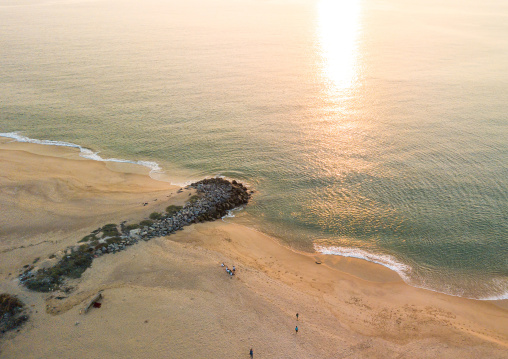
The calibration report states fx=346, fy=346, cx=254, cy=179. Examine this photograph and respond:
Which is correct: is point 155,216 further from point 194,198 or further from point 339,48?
point 339,48

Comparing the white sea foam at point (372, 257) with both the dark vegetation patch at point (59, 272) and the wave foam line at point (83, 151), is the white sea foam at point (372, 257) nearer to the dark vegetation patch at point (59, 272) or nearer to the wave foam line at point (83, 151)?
the dark vegetation patch at point (59, 272)

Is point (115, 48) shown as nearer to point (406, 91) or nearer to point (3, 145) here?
point (3, 145)

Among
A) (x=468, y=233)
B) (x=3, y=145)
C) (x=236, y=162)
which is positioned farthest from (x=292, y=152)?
(x=3, y=145)

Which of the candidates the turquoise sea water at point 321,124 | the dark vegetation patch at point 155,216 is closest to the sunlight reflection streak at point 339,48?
the turquoise sea water at point 321,124

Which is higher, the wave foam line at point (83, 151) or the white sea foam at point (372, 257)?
the wave foam line at point (83, 151)

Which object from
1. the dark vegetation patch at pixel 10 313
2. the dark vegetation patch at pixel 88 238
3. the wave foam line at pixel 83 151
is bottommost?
the dark vegetation patch at pixel 10 313

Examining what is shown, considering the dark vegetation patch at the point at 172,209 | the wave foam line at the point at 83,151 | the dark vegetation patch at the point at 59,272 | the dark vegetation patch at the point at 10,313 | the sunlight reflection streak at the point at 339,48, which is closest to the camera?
the dark vegetation patch at the point at 10,313

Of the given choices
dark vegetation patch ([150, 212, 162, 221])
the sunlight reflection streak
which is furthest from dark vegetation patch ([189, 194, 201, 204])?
the sunlight reflection streak
